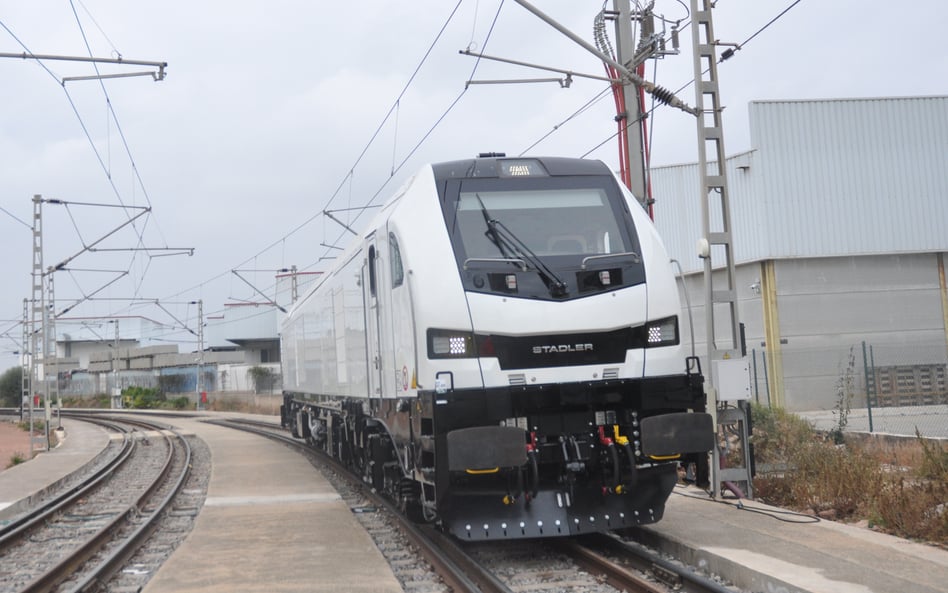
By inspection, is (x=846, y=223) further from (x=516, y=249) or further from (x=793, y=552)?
(x=793, y=552)

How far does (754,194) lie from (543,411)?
1969cm

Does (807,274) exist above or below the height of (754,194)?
below

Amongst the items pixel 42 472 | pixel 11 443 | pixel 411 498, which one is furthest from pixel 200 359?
pixel 411 498

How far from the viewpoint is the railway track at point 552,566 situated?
707 centimetres

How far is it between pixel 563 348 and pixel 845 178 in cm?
2069

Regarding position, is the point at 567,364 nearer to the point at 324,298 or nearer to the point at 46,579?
the point at 46,579

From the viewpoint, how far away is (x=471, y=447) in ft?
24.4

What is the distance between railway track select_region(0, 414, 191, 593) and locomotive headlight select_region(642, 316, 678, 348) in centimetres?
508

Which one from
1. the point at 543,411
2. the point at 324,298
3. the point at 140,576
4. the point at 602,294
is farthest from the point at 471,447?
the point at 324,298

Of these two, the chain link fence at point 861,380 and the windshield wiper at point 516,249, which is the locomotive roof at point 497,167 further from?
the chain link fence at point 861,380

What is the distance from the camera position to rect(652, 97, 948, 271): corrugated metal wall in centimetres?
2588

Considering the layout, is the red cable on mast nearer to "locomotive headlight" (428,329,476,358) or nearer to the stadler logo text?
the stadler logo text

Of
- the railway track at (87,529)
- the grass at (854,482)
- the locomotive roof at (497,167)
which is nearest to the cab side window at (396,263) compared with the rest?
the locomotive roof at (497,167)

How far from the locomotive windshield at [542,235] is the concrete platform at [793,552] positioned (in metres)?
2.30
